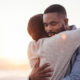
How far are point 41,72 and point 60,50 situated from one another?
276 mm

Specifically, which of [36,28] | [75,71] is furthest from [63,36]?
[36,28]

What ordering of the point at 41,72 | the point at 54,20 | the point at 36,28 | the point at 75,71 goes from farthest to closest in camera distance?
the point at 36,28 → the point at 54,20 → the point at 41,72 → the point at 75,71

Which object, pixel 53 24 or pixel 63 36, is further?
pixel 53 24

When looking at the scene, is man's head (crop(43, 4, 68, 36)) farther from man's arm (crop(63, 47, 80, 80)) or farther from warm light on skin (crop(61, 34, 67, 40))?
man's arm (crop(63, 47, 80, 80))

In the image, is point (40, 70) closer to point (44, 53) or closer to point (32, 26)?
point (44, 53)

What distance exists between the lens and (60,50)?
1838 mm

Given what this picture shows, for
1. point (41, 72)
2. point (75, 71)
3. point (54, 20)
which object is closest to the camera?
point (75, 71)

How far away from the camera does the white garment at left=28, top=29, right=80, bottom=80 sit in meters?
1.83

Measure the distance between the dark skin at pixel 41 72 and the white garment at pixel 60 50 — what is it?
4cm

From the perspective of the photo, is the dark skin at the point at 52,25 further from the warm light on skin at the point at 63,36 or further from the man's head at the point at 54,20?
the warm light on skin at the point at 63,36

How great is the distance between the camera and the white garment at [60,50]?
6.00ft

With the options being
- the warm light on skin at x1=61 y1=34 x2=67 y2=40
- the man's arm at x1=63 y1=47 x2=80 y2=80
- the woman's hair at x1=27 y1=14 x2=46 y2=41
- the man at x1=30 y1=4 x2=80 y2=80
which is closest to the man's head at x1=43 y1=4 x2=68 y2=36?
the man at x1=30 y1=4 x2=80 y2=80

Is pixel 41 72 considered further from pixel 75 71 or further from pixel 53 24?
pixel 53 24

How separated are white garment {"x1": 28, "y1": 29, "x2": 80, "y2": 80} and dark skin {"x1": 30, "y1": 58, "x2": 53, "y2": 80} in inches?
1.5
